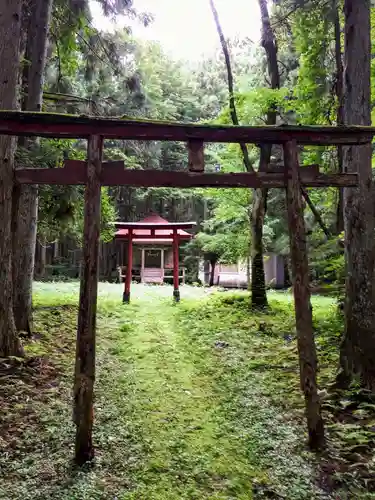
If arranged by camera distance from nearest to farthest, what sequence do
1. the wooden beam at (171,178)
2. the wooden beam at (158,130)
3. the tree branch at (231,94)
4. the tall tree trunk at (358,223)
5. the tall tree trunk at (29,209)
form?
the wooden beam at (158,130) < the wooden beam at (171,178) < the tall tree trunk at (358,223) < the tall tree trunk at (29,209) < the tree branch at (231,94)

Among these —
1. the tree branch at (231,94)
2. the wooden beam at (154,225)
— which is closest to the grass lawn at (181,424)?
the tree branch at (231,94)

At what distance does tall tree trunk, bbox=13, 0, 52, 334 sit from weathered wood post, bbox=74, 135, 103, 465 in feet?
11.1

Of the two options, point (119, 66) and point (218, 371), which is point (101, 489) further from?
point (119, 66)

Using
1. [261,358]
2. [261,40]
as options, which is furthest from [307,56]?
[261,358]

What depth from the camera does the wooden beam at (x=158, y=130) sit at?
169 inches

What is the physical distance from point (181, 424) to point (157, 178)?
3031 mm

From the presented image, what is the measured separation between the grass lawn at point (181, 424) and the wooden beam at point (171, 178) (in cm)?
282

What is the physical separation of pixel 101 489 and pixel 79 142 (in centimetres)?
1151

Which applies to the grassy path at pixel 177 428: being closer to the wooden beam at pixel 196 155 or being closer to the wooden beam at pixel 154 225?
the wooden beam at pixel 196 155

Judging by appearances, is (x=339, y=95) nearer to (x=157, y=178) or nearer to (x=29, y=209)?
(x=157, y=178)

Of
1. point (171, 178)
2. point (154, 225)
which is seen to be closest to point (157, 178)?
point (171, 178)

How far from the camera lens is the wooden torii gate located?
4.18 m

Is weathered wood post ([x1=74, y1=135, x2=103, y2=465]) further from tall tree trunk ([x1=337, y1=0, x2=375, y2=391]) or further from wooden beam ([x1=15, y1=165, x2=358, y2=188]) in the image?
tall tree trunk ([x1=337, y1=0, x2=375, y2=391])

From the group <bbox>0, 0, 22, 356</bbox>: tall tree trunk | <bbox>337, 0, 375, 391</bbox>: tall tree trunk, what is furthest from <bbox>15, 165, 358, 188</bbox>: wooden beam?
<bbox>0, 0, 22, 356</bbox>: tall tree trunk
